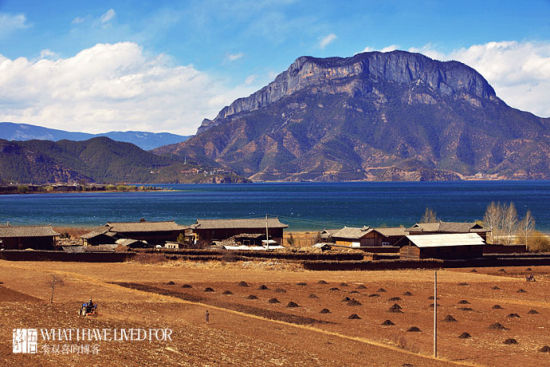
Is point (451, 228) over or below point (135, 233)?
over

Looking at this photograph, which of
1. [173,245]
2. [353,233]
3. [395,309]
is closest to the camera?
[395,309]

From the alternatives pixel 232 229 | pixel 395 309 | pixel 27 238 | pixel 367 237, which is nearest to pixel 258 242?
pixel 232 229

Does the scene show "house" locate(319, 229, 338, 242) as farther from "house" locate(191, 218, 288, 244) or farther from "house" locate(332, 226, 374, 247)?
"house" locate(191, 218, 288, 244)

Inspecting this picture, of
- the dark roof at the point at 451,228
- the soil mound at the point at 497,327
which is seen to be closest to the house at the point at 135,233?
the dark roof at the point at 451,228

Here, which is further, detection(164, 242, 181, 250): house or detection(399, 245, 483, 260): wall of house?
detection(164, 242, 181, 250): house

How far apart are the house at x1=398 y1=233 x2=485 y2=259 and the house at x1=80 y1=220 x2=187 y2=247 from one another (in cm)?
3424

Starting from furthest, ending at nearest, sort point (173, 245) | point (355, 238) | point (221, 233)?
point (221, 233) → point (355, 238) → point (173, 245)

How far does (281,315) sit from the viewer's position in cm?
3753

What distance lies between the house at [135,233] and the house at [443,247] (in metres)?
34.2

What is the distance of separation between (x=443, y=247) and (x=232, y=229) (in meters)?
32.6

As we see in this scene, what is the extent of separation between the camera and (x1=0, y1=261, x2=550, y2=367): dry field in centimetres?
2753

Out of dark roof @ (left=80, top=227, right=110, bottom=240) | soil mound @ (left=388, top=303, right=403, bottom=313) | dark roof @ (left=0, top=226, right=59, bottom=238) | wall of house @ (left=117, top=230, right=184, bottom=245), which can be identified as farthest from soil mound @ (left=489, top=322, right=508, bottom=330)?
dark roof @ (left=80, top=227, right=110, bottom=240)

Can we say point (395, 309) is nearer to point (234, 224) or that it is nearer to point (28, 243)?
point (234, 224)

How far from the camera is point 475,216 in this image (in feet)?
526
